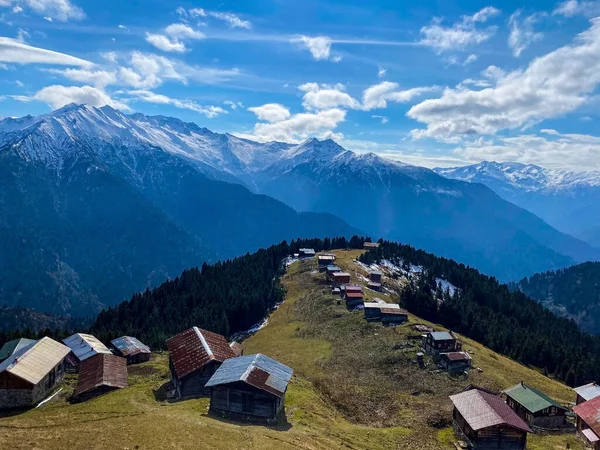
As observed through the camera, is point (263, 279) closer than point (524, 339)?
No

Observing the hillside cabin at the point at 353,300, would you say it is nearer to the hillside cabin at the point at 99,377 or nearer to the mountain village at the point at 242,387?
the mountain village at the point at 242,387

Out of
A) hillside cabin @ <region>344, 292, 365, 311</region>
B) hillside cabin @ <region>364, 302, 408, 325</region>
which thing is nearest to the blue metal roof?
hillside cabin @ <region>364, 302, 408, 325</region>

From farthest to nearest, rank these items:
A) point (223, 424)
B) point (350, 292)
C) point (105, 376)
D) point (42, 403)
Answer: point (350, 292) → point (105, 376) → point (42, 403) → point (223, 424)

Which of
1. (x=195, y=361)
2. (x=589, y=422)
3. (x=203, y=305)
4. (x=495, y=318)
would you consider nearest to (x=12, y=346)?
(x=195, y=361)

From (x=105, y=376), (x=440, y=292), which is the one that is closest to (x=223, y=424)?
(x=105, y=376)

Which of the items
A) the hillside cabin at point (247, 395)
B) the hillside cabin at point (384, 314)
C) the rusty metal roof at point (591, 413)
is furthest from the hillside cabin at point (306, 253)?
the hillside cabin at point (247, 395)

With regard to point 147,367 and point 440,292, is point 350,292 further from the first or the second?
point 147,367

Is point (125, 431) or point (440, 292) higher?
point (125, 431)
